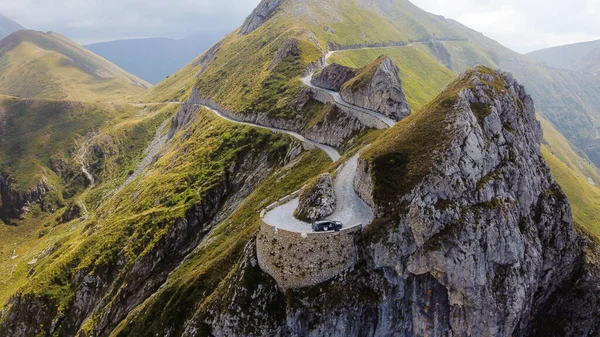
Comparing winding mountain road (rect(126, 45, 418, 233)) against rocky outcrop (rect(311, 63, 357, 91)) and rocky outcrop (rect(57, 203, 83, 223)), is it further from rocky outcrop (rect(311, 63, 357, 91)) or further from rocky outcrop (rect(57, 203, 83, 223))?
rocky outcrop (rect(57, 203, 83, 223))

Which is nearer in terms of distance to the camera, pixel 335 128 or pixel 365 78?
pixel 335 128

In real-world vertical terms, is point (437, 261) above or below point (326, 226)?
below

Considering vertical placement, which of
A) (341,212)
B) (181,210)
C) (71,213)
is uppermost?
(341,212)

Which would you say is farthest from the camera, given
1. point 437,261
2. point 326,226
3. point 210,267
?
point 210,267

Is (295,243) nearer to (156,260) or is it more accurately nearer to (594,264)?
(594,264)

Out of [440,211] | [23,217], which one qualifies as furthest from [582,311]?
[23,217]

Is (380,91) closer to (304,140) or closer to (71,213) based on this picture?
(304,140)

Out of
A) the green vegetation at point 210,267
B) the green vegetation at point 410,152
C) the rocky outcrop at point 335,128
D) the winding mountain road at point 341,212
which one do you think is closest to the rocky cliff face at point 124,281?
the rocky outcrop at point 335,128

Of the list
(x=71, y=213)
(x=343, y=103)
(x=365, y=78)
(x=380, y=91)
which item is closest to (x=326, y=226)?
(x=380, y=91)
